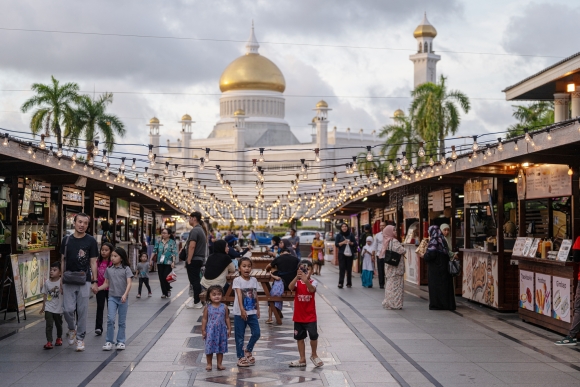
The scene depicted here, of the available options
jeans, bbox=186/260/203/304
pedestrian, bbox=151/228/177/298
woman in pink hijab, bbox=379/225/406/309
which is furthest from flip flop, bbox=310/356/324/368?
pedestrian, bbox=151/228/177/298

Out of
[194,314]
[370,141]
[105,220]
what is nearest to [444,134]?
[105,220]

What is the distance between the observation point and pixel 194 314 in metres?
16.6

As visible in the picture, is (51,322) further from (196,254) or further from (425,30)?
(425,30)

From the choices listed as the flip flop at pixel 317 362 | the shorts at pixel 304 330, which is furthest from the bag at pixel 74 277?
the flip flop at pixel 317 362

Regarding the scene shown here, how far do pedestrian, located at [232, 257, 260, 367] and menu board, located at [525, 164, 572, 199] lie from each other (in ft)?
20.7

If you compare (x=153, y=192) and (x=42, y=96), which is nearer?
(x=153, y=192)

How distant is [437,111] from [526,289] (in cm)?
2489

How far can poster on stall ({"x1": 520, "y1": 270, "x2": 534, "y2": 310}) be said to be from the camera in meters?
15.4

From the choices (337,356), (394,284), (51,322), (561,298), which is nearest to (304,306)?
(337,356)

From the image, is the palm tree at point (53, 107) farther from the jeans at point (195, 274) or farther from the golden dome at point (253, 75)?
the golden dome at point (253, 75)

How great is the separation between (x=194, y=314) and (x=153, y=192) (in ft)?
54.6

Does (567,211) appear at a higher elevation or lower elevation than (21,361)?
higher

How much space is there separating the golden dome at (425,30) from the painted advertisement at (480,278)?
60.6 m

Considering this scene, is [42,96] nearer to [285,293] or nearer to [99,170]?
[99,170]
